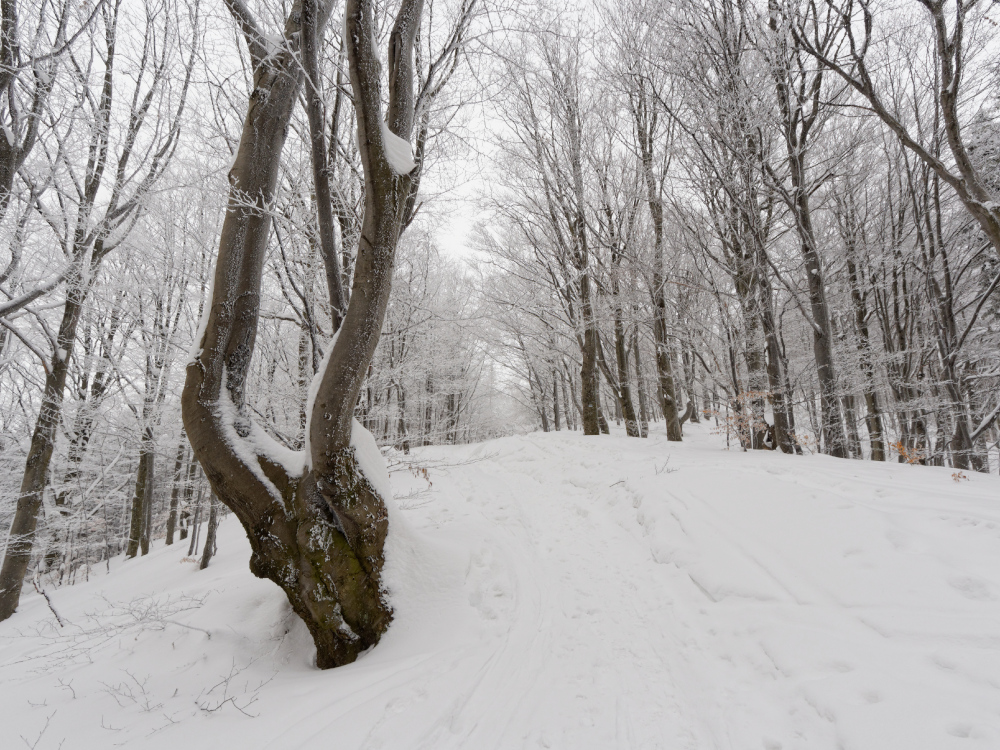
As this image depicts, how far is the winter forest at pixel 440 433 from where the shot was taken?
2.09m

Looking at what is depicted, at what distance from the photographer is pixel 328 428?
280cm

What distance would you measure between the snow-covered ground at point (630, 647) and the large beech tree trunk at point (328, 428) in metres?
0.34

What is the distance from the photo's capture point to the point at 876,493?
132 inches

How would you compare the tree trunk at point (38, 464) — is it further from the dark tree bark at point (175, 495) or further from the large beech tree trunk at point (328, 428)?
the large beech tree trunk at point (328, 428)

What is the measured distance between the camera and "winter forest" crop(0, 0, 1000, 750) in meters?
2.09

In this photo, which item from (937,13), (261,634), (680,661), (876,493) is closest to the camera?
(680,661)

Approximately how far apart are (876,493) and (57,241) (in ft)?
38.6

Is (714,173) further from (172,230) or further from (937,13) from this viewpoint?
(172,230)

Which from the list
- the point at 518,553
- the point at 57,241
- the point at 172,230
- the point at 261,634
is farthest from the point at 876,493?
the point at 57,241

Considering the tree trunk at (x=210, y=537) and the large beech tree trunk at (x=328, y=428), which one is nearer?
the large beech tree trunk at (x=328, y=428)

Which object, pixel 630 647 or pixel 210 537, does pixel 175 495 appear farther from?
pixel 630 647

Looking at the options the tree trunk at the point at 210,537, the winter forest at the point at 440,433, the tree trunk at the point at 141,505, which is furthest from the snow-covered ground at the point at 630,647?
the tree trunk at the point at 141,505

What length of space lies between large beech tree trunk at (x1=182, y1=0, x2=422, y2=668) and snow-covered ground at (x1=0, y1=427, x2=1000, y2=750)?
1.12 feet

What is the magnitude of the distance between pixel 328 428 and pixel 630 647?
2560mm
